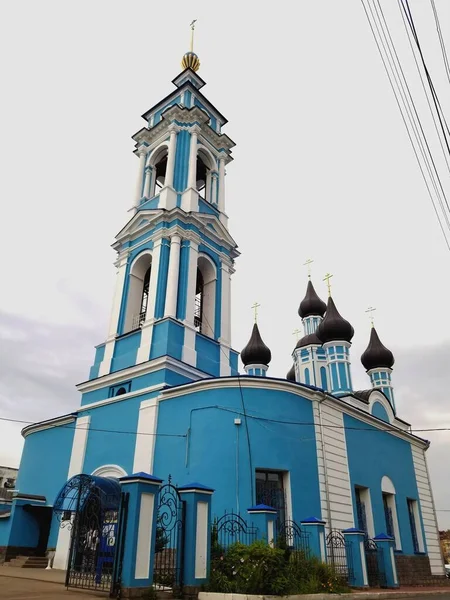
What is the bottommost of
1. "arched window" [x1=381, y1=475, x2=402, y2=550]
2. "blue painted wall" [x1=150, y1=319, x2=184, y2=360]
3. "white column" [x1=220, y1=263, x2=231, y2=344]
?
"arched window" [x1=381, y1=475, x2=402, y2=550]

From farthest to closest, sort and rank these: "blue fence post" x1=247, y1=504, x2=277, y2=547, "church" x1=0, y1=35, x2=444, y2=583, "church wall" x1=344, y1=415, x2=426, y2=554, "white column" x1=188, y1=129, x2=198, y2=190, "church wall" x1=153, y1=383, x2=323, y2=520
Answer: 1. "white column" x1=188, y1=129, x2=198, y2=190
2. "church wall" x1=344, y1=415, x2=426, y2=554
3. "church" x1=0, y1=35, x2=444, y2=583
4. "church wall" x1=153, y1=383, x2=323, y2=520
5. "blue fence post" x1=247, y1=504, x2=277, y2=547

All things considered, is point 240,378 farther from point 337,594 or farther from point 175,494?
point 337,594

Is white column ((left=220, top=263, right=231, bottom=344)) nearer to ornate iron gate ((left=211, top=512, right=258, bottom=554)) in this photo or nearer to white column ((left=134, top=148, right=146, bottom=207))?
white column ((left=134, top=148, right=146, bottom=207))

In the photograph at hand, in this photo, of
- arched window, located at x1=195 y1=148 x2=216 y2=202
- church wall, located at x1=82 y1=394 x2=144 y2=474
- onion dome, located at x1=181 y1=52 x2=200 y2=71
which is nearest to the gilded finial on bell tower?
onion dome, located at x1=181 y1=52 x2=200 y2=71

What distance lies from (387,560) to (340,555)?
1.79 m

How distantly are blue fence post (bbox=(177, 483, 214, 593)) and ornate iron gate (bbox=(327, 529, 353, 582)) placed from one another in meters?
4.26

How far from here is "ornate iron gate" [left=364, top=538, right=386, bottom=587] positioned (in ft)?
40.5

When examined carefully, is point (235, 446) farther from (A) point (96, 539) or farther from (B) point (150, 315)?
(B) point (150, 315)

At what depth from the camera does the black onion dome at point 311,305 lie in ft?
90.3

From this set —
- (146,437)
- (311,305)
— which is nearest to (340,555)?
(146,437)

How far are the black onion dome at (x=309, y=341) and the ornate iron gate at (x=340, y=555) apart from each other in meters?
14.9

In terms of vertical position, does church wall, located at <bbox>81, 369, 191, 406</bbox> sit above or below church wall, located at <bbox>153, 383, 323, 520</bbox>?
above

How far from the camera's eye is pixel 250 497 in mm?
11172

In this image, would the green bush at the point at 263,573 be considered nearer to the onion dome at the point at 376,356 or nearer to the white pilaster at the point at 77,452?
the white pilaster at the point at 77,452
